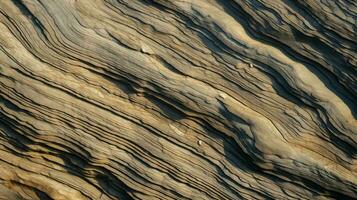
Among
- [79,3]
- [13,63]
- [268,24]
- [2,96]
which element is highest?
[268,24]

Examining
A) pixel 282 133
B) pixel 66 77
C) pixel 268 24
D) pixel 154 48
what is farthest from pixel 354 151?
pixel 66 77

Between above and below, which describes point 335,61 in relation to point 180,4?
above

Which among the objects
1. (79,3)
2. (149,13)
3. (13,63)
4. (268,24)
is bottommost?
(13,63)

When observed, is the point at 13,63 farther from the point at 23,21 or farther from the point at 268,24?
the point at 268,24

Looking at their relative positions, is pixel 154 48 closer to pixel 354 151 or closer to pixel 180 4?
pixel 180 4

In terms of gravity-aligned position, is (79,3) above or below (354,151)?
below

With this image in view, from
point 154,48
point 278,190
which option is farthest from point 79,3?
point 278,190
